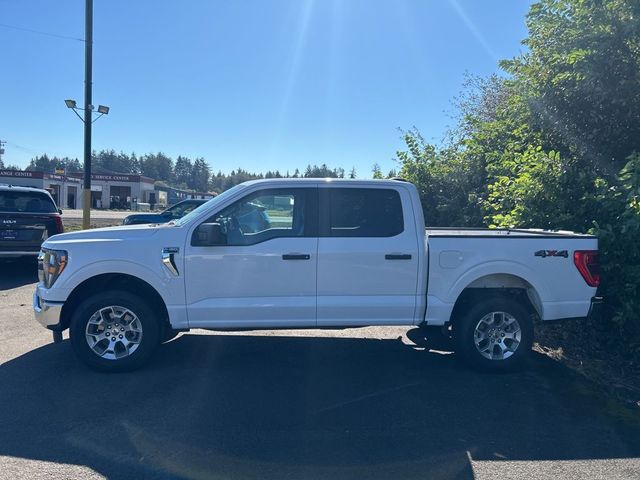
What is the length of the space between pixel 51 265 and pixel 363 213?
331 centimetres

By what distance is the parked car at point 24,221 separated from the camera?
409 inches

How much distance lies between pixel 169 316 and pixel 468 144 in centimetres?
817

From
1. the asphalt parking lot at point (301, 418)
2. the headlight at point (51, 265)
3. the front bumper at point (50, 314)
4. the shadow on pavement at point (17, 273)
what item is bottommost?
the asphalt parking lot at point (301, 418)

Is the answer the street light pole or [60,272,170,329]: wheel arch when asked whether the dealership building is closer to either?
the street light pole

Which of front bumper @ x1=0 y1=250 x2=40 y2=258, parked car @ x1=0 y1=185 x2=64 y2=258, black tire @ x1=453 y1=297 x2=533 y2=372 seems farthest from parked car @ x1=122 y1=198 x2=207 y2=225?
black tire @ x1=453 y1=297 x2=533 y2=372

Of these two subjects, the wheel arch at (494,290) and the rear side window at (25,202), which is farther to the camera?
the rear side window at (25,202)

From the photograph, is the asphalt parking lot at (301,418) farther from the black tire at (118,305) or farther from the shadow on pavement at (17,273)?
the shadow on pavement at (17,273)

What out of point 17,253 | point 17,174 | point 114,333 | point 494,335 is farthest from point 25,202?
point 17,174

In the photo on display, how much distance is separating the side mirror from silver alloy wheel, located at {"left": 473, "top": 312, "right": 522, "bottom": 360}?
2.93 metres

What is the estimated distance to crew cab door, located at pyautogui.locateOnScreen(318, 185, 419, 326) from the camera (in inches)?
215

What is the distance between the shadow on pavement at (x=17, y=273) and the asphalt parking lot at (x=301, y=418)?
15.2ft

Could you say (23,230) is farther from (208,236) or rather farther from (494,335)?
(494,335)

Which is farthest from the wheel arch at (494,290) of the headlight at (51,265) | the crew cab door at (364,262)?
the headlight at (51,265)

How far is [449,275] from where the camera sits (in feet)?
18.2
